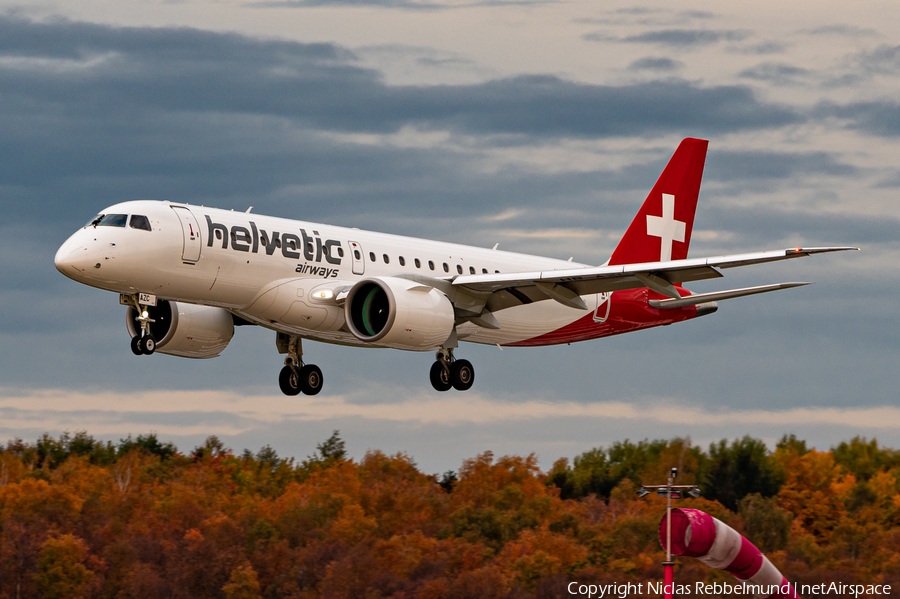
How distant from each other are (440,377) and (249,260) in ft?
25.7

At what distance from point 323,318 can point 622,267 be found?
9.38 metres

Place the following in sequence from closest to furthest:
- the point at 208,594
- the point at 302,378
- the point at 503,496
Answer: the point at 302,378, the point at 208,594, the point at 503,496

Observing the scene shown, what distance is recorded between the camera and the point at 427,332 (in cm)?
3794

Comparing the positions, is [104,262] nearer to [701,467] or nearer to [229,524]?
[229,524]

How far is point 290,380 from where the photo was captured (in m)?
43.2

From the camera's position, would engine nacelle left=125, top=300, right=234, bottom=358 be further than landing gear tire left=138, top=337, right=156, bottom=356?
Yes

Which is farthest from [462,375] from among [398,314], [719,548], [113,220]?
[113,220]

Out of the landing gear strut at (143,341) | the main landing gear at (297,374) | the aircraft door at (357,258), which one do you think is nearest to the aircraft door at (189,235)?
the landing gear strut at (143,341)

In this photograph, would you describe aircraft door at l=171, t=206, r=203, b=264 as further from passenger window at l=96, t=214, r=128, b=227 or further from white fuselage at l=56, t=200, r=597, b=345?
passenger window at l=96, t=214, r=128, b=227

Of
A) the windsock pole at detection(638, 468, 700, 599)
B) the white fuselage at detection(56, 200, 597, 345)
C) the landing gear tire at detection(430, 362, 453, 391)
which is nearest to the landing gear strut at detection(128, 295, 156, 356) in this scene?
the white fuselage at detection(56, 200, 597, 345)

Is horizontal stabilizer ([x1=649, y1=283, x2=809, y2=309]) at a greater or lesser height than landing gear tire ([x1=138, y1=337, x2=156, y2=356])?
greater

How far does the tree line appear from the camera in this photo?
3775 inches

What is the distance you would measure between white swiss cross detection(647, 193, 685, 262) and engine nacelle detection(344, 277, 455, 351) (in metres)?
13.1

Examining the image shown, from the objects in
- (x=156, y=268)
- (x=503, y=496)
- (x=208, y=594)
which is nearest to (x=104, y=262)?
(x=156, y=268)
